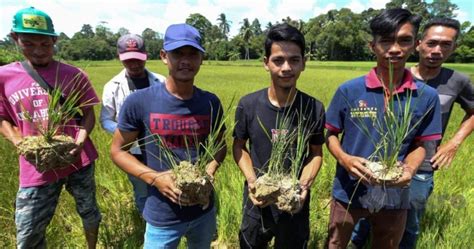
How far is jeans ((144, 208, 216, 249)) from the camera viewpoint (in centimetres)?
202

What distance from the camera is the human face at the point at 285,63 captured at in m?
2.06

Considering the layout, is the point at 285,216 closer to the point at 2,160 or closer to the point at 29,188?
the point at 29,188

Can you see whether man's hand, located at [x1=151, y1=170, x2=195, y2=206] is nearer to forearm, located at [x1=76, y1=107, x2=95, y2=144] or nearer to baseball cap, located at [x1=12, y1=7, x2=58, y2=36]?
forearm, located at [x1=76, y1=107, x2=95, y2=144]

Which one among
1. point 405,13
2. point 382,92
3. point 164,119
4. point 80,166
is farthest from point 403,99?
point 80,166

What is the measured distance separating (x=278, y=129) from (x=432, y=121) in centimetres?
100

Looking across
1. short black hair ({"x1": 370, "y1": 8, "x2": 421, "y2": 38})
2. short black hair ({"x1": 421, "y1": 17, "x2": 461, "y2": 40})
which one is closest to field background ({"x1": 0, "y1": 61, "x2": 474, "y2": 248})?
short black hair ({"x1": 421, "y1": 17, "x2": 461, "y2": 40})

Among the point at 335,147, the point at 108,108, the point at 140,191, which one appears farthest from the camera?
the point at 108,108

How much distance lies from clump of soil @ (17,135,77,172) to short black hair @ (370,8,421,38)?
2101mm

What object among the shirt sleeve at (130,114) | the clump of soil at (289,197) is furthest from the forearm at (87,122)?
the clump of soil at (289,197)

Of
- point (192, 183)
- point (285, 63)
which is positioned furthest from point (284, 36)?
point (192, 183)

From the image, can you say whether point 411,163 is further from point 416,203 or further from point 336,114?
point 416,203

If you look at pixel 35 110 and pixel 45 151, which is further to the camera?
pixel 35 110

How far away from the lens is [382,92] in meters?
2.17

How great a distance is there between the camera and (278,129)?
2137 millimetres
